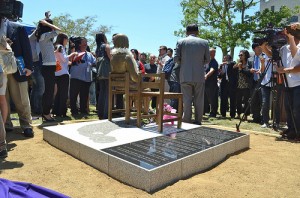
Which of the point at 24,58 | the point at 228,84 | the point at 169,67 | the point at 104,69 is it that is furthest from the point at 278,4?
the point at 24,58

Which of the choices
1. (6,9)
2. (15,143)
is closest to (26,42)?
(6,9)

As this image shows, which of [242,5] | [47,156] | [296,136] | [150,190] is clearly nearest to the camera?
[150,190]

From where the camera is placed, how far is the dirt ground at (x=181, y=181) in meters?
2.92

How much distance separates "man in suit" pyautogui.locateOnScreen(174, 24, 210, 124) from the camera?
6.14m

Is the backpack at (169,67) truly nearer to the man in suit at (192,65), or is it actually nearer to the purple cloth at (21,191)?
the man in suit at (192,65)

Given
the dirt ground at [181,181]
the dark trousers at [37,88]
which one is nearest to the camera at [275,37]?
the dirt ground at [181,181]

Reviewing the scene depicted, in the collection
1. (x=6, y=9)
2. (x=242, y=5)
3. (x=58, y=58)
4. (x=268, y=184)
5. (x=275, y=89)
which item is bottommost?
(x=268, y=184)

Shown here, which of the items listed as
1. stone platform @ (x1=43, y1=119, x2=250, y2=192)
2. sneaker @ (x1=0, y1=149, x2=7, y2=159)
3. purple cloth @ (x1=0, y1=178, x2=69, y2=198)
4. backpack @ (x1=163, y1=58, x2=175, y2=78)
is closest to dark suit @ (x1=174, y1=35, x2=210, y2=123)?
stone platform @ (x1=43, y1=119, x2=250, y2=192)

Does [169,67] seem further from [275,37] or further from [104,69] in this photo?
[275,37]

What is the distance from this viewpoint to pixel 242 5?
79.5 feet

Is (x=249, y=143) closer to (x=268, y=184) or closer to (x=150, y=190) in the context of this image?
(x=268, y=184)

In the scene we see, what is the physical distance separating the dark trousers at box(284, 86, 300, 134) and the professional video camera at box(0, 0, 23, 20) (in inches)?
179

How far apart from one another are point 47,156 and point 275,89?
460 centimetres

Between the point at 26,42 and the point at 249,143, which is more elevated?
the point at 26,42
